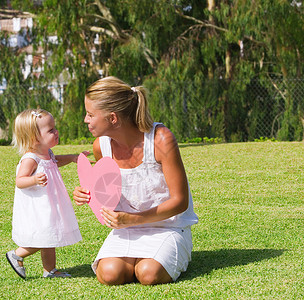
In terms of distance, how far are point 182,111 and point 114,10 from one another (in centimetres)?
345

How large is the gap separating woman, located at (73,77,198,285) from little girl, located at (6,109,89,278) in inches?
7.0

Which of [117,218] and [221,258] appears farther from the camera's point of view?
[221,258]

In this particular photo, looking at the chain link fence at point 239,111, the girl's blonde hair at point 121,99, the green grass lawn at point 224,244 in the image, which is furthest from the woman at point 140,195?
the chain link fence at point 239,111

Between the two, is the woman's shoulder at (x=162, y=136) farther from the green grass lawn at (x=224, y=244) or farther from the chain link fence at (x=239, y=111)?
the chain link fence at (x=239, y=111)

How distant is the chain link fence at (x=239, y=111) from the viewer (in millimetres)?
12789

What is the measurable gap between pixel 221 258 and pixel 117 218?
103 centimetres

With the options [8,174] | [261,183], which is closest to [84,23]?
[8,174]

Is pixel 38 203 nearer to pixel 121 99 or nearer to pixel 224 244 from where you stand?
pixel 121 99

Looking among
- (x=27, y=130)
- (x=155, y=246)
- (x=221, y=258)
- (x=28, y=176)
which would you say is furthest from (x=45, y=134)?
(x=221, y=258)

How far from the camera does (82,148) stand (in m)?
11.6

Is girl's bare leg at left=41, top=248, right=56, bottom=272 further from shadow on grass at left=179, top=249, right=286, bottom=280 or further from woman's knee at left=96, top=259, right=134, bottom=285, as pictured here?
shadow on grass at left=179, top=249, right=286, bottom=280

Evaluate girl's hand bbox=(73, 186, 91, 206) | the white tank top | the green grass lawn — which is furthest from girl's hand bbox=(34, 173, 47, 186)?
the green grass lawn

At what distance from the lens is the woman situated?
10.8 ft

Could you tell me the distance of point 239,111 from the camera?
1348 centimetres
